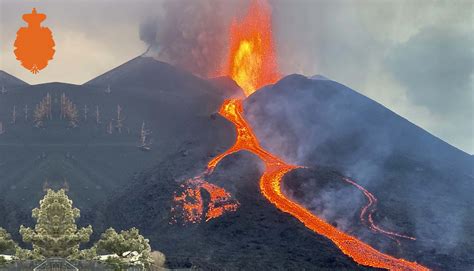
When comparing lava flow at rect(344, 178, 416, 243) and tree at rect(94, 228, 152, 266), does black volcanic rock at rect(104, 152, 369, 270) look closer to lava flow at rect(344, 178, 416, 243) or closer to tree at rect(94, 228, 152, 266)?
lava flow at rect(344, 178, 416, 243)

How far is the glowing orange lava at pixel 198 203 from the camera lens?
277 ft

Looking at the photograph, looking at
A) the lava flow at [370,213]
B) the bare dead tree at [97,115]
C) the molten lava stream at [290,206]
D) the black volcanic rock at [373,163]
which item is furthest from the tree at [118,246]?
the bare dead tree at [97,115]

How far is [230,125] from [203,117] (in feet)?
29.2

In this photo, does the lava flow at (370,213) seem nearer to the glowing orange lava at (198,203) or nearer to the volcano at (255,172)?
the volcano at (255,172)

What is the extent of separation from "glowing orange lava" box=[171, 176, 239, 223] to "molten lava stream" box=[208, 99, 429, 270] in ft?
16.9

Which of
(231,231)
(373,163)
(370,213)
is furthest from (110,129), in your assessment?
(370,213)

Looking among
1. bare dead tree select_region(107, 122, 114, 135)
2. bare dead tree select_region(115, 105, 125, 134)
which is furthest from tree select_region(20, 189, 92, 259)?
bare dead tree select_region(115, 105, 125, 134)

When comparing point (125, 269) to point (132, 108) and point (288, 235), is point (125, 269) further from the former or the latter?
point (132, 108)

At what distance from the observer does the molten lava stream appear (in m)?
75.0

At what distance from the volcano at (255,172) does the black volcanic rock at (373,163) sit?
279mm

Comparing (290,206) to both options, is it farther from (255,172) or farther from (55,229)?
(55,229)

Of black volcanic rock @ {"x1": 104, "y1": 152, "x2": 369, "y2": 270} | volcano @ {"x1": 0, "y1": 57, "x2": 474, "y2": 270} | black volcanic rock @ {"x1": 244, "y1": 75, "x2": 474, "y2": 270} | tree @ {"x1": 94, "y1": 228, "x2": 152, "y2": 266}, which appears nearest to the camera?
tree @ {"x1": 94, "y1": 228, "x2": 152, "y2": 266}

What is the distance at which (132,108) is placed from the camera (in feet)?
429

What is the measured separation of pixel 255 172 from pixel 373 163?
2341 cm
